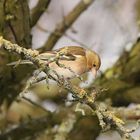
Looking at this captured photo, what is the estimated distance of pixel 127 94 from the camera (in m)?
2.54

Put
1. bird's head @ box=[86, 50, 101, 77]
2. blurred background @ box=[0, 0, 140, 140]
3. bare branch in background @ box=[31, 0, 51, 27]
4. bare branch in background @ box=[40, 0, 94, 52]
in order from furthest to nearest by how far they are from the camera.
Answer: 1. blurred background @ box=[0, 0, 140, 140]
2. bare branch in background @ box=[40, 0, 94, 52]
3. bare branch in background @ box=[31, 0, 51, 27]
4. bird's head @ box=[86, 50, 101, 77]

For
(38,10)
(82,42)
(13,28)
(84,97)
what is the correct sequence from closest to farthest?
(84,97)
(13,28)
(38,10)
(82,42)

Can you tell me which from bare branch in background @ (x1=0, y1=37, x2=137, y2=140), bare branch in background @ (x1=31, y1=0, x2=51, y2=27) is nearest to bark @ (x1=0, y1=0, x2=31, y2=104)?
bare branch in background @ (x1=31, y1=0, x2=51, y2=27)

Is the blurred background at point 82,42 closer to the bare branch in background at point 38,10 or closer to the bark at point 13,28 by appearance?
the bare branch in background at point 38,10

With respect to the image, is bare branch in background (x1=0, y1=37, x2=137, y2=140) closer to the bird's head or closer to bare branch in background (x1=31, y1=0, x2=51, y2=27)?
the bird's head

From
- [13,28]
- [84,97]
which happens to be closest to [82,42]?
[13,28]

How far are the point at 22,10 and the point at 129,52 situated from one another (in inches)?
33.5

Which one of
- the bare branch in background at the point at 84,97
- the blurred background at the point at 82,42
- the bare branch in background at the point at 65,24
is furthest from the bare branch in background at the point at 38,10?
the bare branch in background at the point at 84,97

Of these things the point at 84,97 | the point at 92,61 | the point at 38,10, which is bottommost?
the point at 84,97

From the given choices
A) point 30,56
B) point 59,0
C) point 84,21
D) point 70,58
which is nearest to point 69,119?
point 70,58

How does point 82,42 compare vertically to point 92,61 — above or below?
above

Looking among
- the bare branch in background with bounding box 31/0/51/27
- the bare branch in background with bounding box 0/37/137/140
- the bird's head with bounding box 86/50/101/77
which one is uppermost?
the bare branch in background with bounding box 31/0/51/27

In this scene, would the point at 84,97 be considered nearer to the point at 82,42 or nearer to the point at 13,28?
the point at 13,28

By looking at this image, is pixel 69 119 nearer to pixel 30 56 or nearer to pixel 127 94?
pixel 127 94
